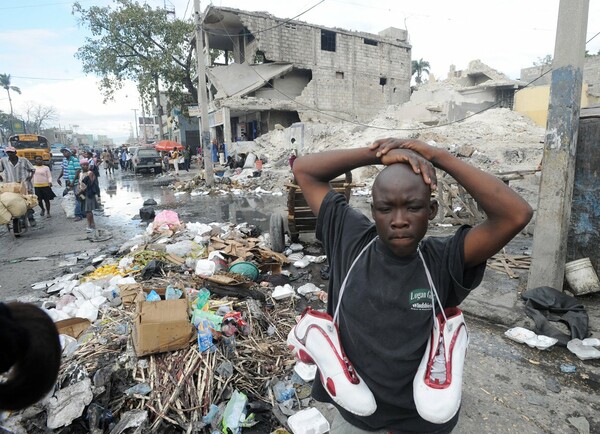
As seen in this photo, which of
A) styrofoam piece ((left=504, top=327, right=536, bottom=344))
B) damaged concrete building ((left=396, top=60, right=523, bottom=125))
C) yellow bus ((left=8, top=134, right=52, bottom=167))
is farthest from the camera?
yellow bus ((left=8, top=134, right=52, bottom=167))

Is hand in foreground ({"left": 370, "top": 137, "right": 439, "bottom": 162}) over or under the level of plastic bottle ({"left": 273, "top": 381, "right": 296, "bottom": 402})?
over

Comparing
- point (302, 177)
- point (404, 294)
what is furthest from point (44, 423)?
point (404, 294)

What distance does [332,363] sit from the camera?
1.27 m

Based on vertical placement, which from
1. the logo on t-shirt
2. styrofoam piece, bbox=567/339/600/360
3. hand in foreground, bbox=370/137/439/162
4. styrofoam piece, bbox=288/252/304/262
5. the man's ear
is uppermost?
hand in foreground, bbox=370/137/439/162

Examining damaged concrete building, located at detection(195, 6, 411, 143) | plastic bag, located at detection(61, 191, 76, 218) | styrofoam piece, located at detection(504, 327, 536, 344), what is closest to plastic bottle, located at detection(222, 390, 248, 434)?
styrofoam piece, located at detection(504, 327, 536, 344)

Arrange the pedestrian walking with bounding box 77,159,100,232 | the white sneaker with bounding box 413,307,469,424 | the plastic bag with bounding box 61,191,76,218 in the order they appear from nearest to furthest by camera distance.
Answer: the white sneaker with bounding box 413,307,469,424
the pedestrian walking with bounding box 77,159,100,232
the plastic bag with bounding box 61,191,76,218

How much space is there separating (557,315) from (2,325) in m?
4.73

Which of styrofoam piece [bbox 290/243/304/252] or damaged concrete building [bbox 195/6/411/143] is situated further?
damaged concrete building [bbox 195/6/411/143]

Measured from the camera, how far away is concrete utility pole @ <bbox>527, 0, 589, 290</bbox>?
155 inches

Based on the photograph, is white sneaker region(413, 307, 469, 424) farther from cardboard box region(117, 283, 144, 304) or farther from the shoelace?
cardboard box region(117, 283, 144, 304)

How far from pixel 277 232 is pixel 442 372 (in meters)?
5.42

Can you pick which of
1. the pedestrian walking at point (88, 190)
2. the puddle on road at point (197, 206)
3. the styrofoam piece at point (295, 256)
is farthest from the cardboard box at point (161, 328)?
the pedestrian walking at point (88, 190)

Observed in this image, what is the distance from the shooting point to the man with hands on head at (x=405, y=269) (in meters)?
1.22

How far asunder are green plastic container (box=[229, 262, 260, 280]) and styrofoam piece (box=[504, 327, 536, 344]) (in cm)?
308
